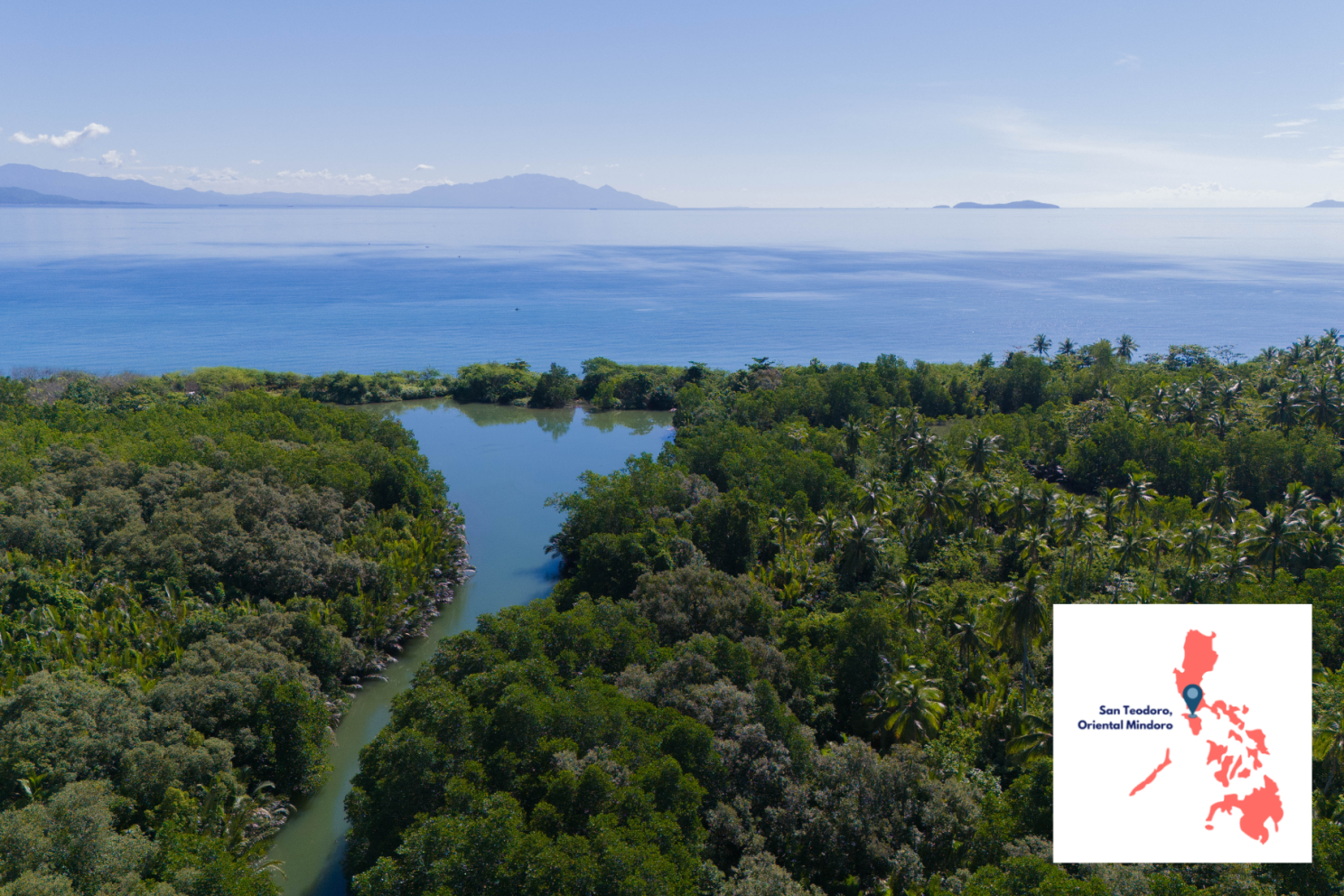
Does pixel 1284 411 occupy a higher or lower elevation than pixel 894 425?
higher

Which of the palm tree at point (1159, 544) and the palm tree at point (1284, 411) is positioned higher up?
the palm tree at point (1284, 411)

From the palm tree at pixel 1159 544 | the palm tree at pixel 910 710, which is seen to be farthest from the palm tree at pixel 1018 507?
the palm tree at pixel 910 710

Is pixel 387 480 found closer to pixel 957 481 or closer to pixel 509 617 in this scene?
pixel 509 617

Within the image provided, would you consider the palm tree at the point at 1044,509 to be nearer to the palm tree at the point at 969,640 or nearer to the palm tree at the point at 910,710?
the palm tree at the point at 969,640

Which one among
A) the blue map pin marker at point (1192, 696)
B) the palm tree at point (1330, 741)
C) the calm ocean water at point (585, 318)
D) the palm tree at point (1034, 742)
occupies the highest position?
the calm ocean water at point (585, 318)

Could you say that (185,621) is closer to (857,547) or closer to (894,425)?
(857,547)

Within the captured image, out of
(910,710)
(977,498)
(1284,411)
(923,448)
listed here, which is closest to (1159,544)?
(977,498)

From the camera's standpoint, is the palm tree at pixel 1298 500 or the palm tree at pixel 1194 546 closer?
the palm tree at pixel 1194 546
